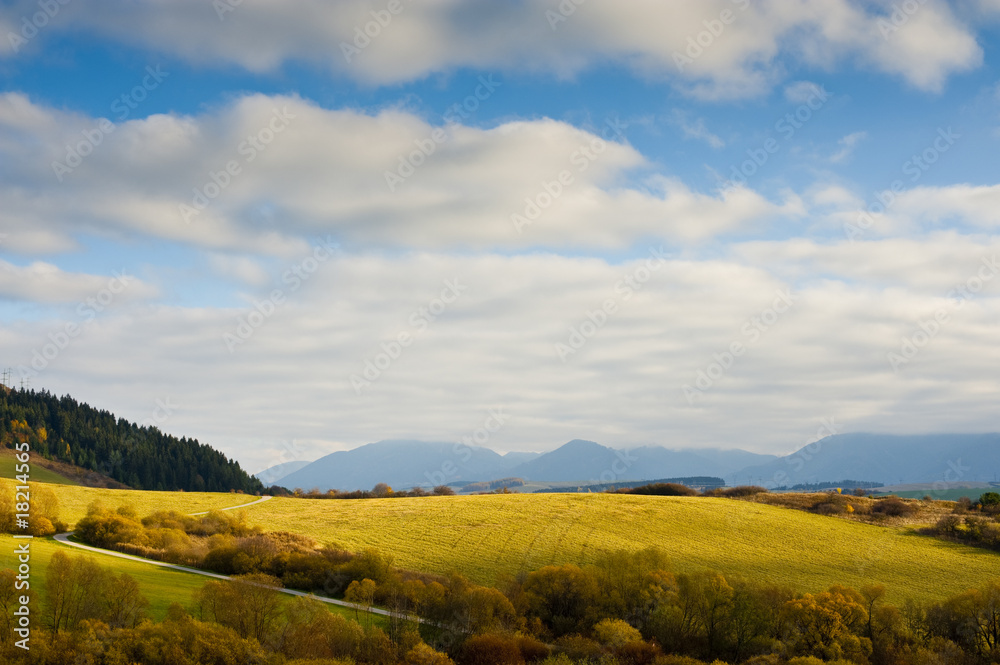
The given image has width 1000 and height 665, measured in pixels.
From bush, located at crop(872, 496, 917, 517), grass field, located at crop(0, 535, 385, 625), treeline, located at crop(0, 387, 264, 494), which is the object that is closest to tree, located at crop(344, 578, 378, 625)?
grass field, located at crop(0, 535, 385, 625)

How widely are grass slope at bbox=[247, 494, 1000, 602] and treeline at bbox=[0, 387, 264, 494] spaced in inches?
3544

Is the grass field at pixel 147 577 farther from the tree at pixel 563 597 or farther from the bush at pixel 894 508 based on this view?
the bush at pixel 894 508

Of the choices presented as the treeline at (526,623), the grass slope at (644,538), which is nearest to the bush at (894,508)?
the grass slope at (644,538)

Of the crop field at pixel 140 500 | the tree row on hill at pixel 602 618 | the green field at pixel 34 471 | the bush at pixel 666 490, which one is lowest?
the tree row on hill at pixel 602 618

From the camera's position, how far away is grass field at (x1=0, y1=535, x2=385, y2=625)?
4684cm

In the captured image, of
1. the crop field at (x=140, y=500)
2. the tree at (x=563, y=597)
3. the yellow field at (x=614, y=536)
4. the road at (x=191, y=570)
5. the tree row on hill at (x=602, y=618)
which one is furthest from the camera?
the crop field at (x=140, y=500)

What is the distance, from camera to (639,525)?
92.1 m

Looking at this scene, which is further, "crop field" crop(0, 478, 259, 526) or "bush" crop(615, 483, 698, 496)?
"bush" crop(615, 483, 698, 496)

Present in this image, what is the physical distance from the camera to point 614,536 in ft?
279

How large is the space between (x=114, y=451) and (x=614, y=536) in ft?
504

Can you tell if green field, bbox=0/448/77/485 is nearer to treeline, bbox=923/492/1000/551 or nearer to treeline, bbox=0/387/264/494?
treeline, bbox=0/387/264/494

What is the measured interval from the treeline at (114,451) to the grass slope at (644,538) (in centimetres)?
9002

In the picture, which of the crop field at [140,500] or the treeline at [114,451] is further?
the treeline at [114,451]

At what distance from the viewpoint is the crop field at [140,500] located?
86.0m
